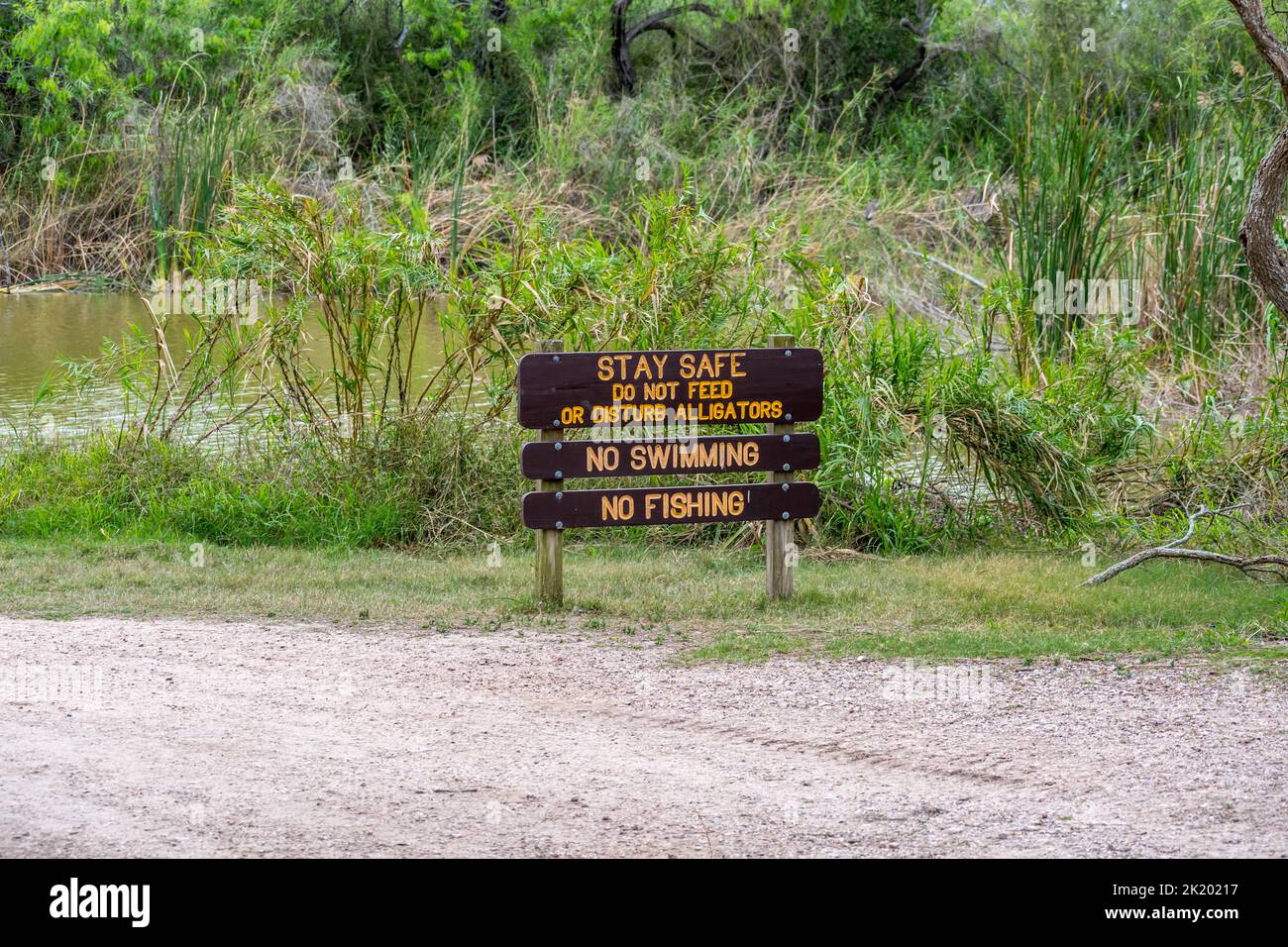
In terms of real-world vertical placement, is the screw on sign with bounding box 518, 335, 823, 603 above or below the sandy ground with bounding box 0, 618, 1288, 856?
above

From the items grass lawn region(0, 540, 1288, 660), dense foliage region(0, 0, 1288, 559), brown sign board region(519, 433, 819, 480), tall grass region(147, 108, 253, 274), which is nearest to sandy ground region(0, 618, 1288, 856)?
grass lawn region(0, 540, 1288, 660)

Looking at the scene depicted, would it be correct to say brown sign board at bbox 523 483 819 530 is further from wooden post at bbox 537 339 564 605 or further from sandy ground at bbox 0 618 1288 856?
sandy ground at bbox 0 618 1288 856

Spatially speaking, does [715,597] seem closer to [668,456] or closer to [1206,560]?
[668,456]

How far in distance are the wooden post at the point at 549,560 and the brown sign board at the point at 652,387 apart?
134 mm

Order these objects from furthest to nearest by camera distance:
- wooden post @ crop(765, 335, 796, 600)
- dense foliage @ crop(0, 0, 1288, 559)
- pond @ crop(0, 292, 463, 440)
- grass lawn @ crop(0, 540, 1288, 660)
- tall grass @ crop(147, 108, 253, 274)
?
tall grass @ crop(147, 108, 253, 274) < pond @ crop(0, 292, 463, 440) < dense foliage @ crop(0, 0, 1288, 559) < wooden post @ crop(765, 335, 796, 600) < grass lawn @ crop(0, 540, 1288, 660)

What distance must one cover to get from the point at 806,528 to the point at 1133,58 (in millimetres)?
14281

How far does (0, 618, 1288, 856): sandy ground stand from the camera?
14.2 feet

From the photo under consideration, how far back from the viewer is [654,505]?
7516 millimetres

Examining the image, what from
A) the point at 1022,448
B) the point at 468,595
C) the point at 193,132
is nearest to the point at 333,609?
the point at 468,595

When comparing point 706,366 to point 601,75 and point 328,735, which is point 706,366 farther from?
point 601,75

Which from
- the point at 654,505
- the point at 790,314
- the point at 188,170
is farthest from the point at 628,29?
the point at 654,505

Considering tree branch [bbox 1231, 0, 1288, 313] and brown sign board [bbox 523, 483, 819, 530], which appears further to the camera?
brown sign board [bbox 523, 483, 819, 530]

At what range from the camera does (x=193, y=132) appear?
20281 mm

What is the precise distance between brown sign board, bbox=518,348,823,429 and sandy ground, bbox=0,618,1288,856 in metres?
1.19
